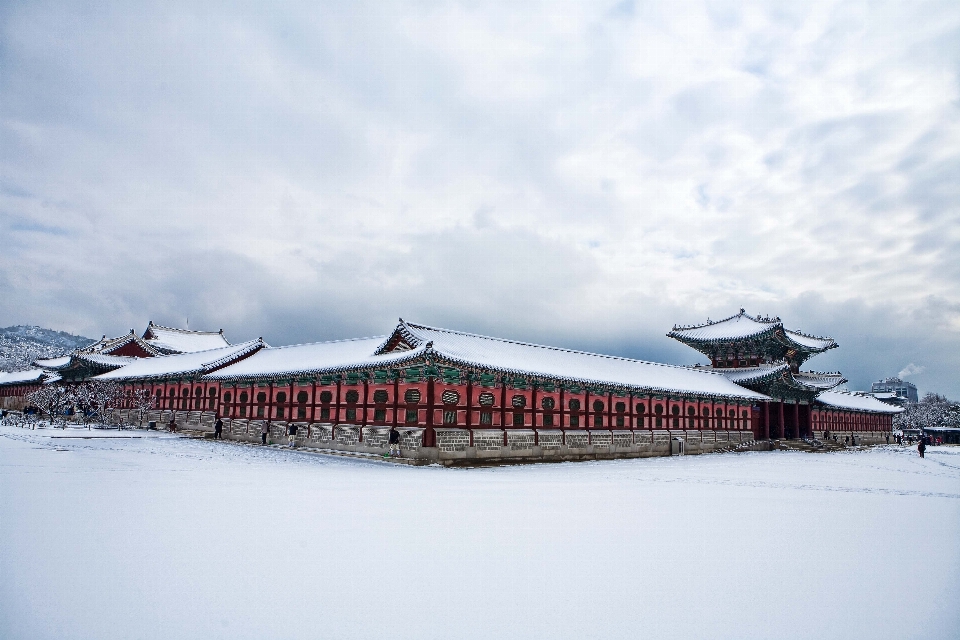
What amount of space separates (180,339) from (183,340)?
36 centimetres

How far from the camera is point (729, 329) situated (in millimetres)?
58406

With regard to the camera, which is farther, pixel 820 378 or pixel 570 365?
pixel 820 378

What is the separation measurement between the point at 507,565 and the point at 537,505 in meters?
5.98

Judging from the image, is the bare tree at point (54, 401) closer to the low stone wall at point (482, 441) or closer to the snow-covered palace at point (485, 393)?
the snow-covered palace at point (485, 393)

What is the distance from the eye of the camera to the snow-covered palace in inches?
1134

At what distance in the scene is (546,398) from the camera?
33.5m

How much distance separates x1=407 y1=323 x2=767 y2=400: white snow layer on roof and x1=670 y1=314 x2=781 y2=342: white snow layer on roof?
627 cm

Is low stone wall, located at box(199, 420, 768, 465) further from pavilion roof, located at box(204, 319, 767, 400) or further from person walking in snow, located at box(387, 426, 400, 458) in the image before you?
pavilion roof, located at box(204, 319, 767, 400)

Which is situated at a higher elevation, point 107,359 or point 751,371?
point 107,359

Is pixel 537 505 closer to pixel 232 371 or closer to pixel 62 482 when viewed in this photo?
pixel 62 482

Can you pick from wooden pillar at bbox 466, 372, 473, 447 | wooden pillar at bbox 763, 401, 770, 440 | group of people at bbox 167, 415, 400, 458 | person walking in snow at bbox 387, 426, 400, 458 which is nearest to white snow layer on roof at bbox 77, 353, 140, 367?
group of people at bbox 167, 415, 400, 458

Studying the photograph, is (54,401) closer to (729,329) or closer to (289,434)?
(289,434)

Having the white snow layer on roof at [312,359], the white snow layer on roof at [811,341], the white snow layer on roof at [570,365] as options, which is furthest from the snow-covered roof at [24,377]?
the white snow layer on roof at [811,341]

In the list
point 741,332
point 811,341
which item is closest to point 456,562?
point 741,332
